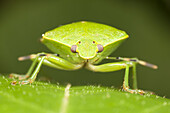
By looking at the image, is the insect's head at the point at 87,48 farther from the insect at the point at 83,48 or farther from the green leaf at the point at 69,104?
the green leaf at the point at 69,104

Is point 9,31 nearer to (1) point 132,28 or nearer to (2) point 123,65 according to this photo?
(1) point 132,28

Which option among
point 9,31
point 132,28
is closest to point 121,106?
point 132,28

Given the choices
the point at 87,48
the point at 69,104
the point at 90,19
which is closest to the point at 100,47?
the point at 87,48

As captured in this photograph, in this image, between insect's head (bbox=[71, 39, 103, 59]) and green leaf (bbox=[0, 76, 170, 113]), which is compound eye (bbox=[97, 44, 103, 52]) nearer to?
insect's head (bbox=[71, 39, 103, 59])

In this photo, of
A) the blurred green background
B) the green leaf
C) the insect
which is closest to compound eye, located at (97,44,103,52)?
the insect

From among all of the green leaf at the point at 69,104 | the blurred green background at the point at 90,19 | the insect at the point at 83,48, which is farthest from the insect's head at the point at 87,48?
the blurred green background at the point at 90,19
